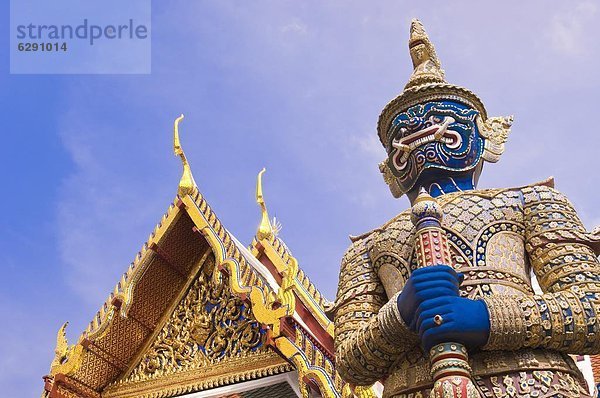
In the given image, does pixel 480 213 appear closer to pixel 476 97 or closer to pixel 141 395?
pixel 476 97

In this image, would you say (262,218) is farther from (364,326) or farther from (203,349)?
(364,326)

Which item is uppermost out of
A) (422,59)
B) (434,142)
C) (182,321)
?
(422,59)

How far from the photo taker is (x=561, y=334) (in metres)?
2.40

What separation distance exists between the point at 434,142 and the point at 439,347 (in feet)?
3.51

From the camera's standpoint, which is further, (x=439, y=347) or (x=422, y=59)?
(x=422, y=59)

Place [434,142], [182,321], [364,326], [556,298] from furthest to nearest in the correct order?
[182,321]
[434,142]
[364,326]
[556,298]

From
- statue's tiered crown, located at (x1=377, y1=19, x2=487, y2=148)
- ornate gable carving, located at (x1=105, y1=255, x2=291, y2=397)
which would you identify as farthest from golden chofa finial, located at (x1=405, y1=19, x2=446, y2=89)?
ornate gable carving, located at (x1=105, y1=255, x2=291, y2=397)

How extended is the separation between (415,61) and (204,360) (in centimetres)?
249

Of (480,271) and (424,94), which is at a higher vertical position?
(424,94)

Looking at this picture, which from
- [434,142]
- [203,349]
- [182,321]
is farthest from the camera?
[182,321]

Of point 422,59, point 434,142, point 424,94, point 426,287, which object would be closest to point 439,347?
point 426,287

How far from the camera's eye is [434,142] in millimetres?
3086

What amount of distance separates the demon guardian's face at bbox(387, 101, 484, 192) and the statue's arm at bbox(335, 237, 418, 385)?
14.8 inches

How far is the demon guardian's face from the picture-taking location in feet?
10.1
